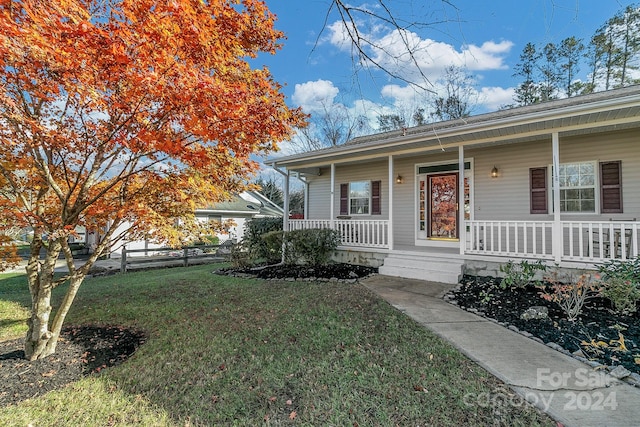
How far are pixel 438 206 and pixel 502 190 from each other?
1.68 m

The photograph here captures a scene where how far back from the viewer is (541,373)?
277cm

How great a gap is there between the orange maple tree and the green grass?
1.35 metres

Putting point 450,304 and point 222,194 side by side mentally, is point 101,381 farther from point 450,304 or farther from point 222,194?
point 450,304

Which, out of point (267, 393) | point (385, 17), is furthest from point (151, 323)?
point (385, 17)

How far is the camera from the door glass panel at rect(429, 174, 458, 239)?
28.0 feet

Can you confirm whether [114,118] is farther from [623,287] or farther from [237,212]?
[237,212]

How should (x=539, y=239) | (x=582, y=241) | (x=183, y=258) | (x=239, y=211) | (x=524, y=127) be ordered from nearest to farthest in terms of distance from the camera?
1. (x=582, y=241)
2. (x=524, y=127)
3. (x=539, y=239)
4. (x=183, y=258)
5. (x=239, y=211)

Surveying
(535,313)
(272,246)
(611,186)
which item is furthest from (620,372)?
(272,246)

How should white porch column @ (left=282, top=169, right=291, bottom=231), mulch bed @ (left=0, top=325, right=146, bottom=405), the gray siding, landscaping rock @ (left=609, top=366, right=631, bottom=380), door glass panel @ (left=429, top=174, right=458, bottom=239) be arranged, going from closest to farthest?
landscaping rock @ (left=609, top=366, right=631, bottom=380)
mulch bed @ (left=0, top=325, right=146, bottom=405)
door glass panel @ (left=429, top=174, right=458, bottom=239)
white porch column @ (left=282, top=169, right=291, bottom=231)
the gray siding

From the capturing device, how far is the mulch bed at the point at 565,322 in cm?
321

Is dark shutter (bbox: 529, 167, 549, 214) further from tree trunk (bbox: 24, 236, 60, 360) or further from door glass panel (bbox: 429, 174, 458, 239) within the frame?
tree trunk (bbox: 24, 236, 60, 360)

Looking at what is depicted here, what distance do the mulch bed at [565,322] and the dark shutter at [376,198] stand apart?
4312mm

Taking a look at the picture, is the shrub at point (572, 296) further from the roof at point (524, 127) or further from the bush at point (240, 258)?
the bush at point (240, 258)

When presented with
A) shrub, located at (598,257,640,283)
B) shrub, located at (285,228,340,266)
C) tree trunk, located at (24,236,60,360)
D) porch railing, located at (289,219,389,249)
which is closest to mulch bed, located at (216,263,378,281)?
shrub, located at (285,228,340,266)
